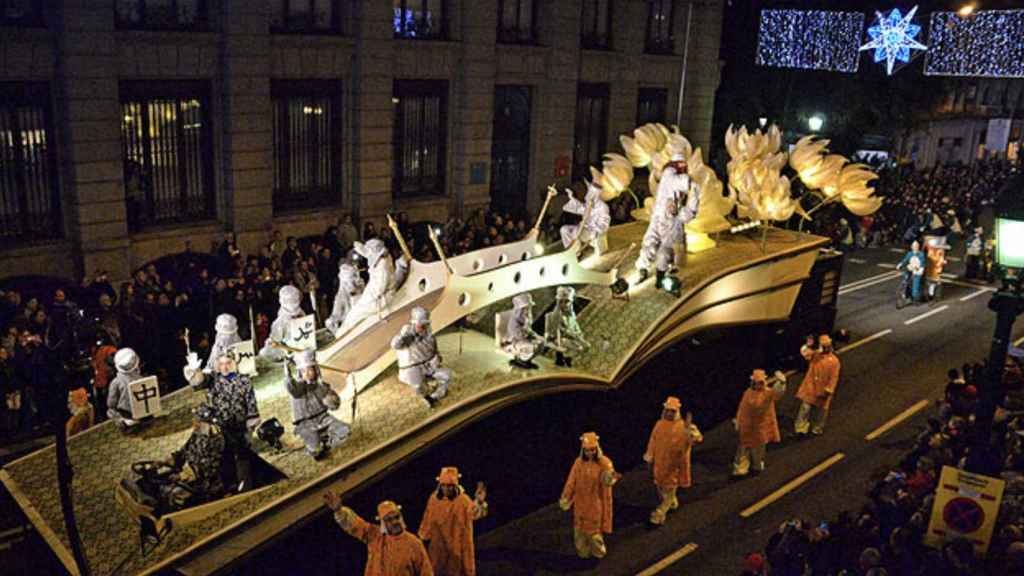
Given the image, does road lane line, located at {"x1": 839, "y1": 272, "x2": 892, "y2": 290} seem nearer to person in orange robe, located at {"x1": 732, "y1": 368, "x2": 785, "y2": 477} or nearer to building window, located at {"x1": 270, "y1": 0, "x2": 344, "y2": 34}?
person in orange robe, located at {"x1": 732, "y1": 368, "x2": 785, "y2": 477}

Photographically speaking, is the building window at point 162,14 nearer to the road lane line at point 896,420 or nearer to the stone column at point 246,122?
the stone column at point 246,122

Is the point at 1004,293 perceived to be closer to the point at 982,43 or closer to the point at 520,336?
the point at 520,336

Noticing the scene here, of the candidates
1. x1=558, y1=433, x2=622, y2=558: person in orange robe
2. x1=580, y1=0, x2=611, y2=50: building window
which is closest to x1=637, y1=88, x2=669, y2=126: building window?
x1=580, y1=0, x2=611, y2=50: building window

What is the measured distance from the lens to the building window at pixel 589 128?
30.6 meters

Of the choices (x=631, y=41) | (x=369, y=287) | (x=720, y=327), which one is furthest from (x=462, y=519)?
(x=631, y=41)

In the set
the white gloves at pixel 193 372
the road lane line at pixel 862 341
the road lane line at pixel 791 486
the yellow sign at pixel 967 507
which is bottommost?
the road lane line at pixel 791 486

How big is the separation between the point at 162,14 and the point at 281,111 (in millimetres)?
3533

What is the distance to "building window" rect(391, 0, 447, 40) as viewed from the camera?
24.8 m

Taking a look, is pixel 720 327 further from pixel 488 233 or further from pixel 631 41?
pixel 631 41

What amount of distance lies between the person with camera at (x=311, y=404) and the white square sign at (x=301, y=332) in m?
1.54

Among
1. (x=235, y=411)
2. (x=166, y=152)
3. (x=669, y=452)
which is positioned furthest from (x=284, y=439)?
(x=166, y=152)

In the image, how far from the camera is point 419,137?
2597cm

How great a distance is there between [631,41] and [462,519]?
928 inches

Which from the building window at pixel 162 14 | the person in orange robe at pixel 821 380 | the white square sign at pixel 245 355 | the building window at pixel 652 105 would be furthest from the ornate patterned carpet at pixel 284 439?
the building window at pixel 652 105
